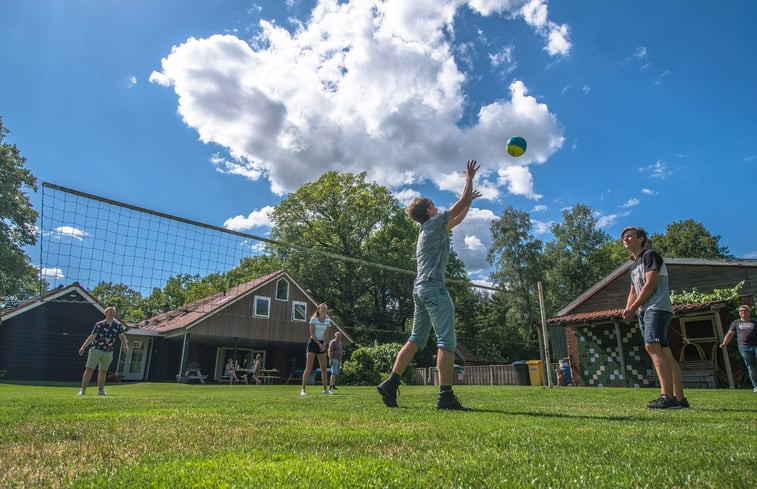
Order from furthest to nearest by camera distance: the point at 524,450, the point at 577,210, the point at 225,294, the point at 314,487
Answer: the point at 577,210, the point at 225,294, the point at 524,450, the point at 314,487

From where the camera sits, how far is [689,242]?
44656 mm

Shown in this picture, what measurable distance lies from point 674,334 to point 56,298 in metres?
27.6

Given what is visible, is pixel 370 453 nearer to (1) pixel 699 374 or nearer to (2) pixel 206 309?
(1) pixel 699 374

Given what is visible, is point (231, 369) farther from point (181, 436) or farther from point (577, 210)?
point (577, 210)

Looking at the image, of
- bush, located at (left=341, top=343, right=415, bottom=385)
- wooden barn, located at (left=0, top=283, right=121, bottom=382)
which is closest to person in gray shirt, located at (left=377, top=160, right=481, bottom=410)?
bush, located at (left=341, top=343, right=415, bottom=385)

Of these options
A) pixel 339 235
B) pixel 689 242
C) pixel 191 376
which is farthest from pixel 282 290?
pixel 689 242

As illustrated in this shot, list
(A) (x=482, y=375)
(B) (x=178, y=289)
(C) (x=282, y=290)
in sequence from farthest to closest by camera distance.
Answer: (B) (x=178, y=289) < (C) (x=282, y=290) < (A) (x=482, y=375)

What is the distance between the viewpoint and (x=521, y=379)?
2050cm

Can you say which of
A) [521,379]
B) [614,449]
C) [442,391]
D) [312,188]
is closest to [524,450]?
[614,449]

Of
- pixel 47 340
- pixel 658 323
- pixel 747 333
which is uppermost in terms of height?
pixel 47 340

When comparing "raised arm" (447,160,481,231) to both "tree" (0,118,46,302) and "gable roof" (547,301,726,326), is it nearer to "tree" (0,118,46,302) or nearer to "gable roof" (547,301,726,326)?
"gable roof" (547,301,726,326)

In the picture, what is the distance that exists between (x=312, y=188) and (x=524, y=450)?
38.8 metres

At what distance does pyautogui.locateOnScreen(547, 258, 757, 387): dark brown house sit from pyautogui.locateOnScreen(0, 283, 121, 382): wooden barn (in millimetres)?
22916

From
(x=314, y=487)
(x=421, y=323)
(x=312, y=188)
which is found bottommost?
(x=314, y=487)
